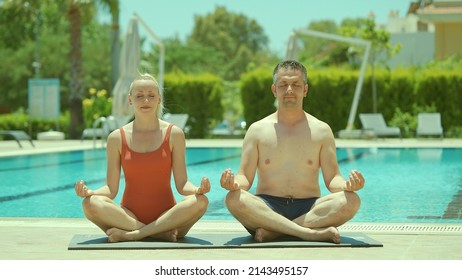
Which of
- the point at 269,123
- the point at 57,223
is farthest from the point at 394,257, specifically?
the point at 57,223

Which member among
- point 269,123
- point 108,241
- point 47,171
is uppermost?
point 269,123

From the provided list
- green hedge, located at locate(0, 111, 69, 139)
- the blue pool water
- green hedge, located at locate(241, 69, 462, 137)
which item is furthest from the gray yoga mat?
green hedge, located at locate(0, 111, 69, 139)

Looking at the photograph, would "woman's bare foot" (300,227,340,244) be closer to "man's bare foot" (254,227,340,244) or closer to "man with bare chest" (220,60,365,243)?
"man's bare foot" (254,227,340,244)

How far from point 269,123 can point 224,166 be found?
34.9ft

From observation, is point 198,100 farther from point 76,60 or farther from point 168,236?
point 168,236

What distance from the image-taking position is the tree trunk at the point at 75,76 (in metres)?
29.5

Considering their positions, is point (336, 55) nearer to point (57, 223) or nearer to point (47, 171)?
point (47, 171)

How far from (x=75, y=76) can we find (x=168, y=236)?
79.2ft

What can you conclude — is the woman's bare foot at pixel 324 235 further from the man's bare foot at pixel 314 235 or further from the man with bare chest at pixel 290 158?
the man with bare chest at pixel 290 158

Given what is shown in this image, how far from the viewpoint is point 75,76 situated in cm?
2998

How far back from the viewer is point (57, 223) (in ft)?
26.1

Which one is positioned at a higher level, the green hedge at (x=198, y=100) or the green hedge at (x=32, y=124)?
the green hedge at (x=198, y=100)

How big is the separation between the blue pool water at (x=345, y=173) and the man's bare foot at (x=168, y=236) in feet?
8.82

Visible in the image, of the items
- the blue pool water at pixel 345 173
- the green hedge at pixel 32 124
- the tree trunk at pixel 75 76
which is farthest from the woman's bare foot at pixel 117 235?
the green hedge at pixel 32 124
